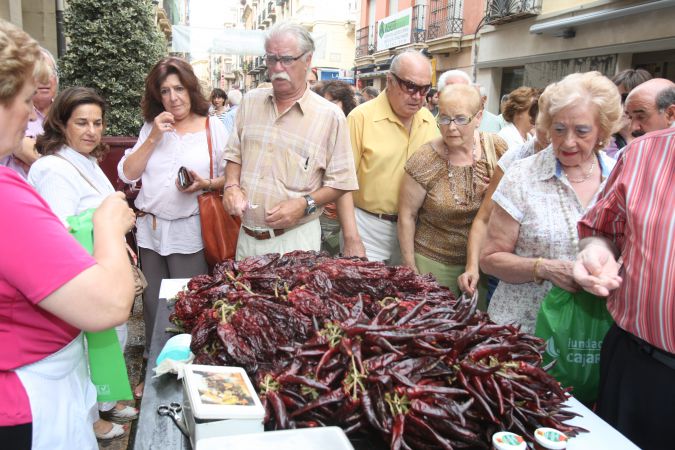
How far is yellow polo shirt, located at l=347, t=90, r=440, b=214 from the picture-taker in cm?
378

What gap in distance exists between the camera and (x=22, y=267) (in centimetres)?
141

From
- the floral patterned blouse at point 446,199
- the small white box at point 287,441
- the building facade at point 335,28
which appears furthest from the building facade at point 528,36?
the small white box at point 287,441

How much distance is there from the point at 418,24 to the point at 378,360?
25.5m

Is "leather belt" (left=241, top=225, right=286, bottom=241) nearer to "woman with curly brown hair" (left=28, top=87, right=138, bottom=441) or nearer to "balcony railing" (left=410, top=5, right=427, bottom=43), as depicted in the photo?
"woman with curly brown hair" (left=28, top=87, right=138, bottom=441)

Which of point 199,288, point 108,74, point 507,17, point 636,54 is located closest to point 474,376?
point 199,288

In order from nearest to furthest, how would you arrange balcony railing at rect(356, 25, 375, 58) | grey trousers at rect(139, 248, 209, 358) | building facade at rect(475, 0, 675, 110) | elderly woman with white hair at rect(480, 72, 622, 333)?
1. elderly woman with white hair at rect(480, 72, 622, 333)
2. grey trousers at rect(139, 248, 209, 358)
3. building facade at rect(475, 0, 675, 110)
4. balcony railing at rect(356, 25, 375, 58)

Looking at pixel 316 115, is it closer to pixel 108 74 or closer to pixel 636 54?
pixel 108 74

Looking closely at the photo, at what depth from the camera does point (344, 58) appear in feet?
127

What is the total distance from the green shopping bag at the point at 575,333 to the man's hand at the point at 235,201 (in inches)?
70.9

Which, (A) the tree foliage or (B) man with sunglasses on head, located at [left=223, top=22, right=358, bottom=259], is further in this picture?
(A) the tree foliage

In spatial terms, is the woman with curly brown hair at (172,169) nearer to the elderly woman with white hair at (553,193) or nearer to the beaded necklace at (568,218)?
the elderly woman with white hair at (553,193)

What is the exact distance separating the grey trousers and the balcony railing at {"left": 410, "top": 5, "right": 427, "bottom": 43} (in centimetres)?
2305

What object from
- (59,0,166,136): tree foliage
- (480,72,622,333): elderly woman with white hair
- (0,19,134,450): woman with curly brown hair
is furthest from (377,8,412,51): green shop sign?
(0,19,134,450): woman with curly brown hair

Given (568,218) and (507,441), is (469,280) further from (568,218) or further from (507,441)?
(507,441)
